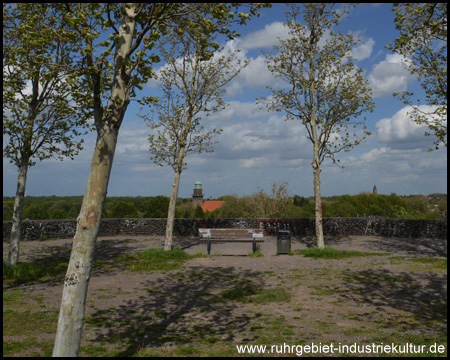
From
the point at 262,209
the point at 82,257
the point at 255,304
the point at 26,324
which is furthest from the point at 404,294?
the point at 262,209

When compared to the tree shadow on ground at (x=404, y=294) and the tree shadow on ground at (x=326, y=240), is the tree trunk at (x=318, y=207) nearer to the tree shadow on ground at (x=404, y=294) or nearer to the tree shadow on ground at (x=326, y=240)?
the tree shadow on ground at (x=326, y=240)

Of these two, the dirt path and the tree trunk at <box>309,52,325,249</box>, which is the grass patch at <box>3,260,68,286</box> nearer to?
the dirt path

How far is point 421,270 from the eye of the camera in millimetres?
12422

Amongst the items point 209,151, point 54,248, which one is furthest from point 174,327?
point 54,248

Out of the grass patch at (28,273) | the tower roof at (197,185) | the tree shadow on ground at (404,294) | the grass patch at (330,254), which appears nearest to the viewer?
the tree shadow on ground at (404,294)

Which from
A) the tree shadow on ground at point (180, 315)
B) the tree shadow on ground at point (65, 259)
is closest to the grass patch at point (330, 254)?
the tree shadow on ground at point (180, 315)

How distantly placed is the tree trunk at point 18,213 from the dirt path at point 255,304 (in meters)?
2.34

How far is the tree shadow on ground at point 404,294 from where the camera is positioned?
7586 millimetres

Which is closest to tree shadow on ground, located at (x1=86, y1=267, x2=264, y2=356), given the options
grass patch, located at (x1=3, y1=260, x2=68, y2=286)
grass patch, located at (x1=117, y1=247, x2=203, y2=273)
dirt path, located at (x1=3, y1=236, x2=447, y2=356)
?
dirt path, located at (x1=3, y1=236, x2=447, y2=356)

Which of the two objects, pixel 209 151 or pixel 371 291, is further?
pixel 209 151

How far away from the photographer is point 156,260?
15.0 meters

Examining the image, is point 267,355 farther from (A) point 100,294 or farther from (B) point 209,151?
(B) point 209,151

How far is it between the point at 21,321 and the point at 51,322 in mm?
590

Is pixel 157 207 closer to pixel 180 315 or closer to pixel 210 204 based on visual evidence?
pixel 180 315
